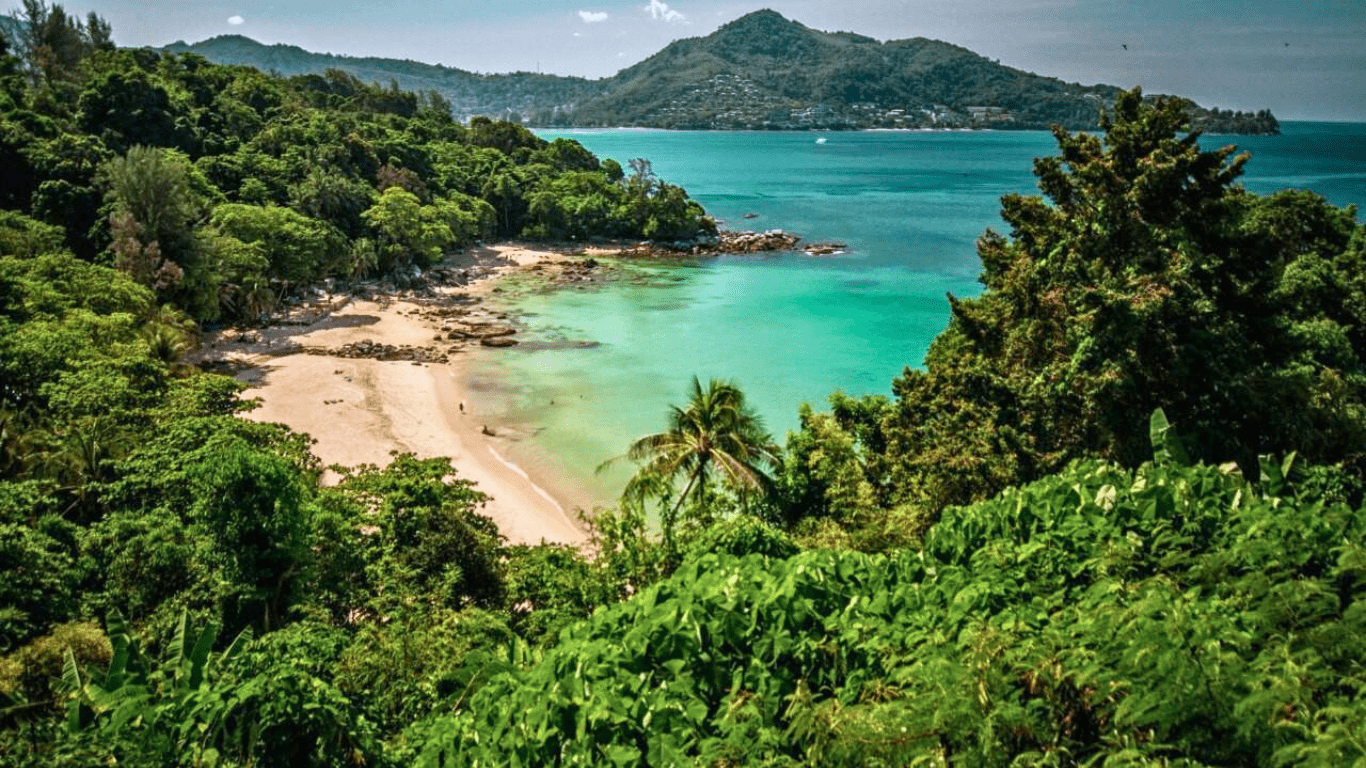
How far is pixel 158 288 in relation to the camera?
33.2m

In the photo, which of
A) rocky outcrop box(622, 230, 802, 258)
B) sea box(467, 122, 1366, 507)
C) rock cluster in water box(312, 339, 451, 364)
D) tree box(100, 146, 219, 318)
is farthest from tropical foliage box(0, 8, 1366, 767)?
rocky outcrop box(622, 230, 802, 258)

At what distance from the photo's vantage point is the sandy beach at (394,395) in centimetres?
2469

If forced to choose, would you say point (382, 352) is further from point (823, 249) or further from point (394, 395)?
point (823, 249)

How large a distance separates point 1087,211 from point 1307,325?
6.65 metres

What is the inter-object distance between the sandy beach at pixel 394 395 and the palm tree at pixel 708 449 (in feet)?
16.2

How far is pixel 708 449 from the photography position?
59.1 ft

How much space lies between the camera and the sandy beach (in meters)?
24.7

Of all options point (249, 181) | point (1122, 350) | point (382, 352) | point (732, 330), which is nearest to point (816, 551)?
point (1122, 350)

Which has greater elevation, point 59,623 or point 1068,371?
point 1068,371

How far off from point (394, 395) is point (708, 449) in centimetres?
1924

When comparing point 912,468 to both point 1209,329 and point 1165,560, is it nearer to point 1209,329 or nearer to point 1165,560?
point 1209,329

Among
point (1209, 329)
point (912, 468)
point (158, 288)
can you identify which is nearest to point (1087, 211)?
point (1209, 329)

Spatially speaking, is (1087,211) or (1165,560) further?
(1087,211)

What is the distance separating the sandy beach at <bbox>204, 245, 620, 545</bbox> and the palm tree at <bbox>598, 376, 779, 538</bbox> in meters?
4.93
